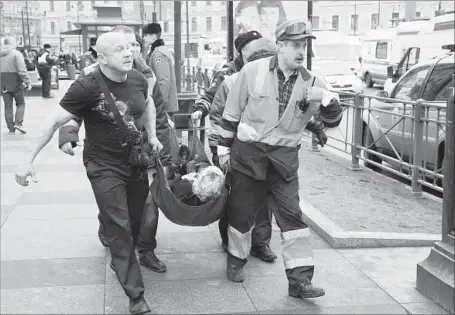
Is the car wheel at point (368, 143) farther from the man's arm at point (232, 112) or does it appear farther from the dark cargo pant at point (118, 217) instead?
the dark cargo pant at point (118, 217)

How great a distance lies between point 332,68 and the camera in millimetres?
23344

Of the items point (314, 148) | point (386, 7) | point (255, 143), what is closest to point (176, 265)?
point (255, 143)

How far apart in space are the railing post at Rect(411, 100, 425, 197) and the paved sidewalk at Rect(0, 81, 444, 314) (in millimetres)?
2662

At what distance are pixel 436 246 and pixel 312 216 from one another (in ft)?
6.25

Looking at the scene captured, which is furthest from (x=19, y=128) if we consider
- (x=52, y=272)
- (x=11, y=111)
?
(x=52, y=272)

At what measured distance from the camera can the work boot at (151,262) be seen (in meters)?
5.28

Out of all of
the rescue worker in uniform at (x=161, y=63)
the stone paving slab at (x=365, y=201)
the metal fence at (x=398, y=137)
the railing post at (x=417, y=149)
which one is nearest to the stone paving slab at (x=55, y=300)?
the stone paving slab at (x=365, y=201)

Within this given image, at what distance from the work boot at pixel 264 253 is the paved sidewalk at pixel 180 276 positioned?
61mm

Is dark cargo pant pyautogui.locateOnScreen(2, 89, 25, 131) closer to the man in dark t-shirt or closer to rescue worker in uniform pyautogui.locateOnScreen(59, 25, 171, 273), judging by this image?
rescue worker in uniform pyautogui.locateOnScreen(59, 25, 171, 273)

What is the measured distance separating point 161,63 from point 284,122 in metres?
4.33

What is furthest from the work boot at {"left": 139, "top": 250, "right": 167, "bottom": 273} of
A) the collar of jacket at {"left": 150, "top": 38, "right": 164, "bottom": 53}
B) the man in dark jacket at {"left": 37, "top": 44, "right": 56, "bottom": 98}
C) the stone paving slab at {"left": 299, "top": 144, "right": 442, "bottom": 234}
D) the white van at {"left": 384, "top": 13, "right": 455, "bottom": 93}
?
the man in dark jacket at {"left": 37, "top": 44, "right": 56, "bottom": 98}

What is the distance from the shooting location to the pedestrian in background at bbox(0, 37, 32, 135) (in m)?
13.4

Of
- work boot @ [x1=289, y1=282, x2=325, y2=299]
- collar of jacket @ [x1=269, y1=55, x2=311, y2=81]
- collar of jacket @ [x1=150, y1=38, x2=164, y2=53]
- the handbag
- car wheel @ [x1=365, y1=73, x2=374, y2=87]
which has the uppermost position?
collar of jacket @ [x1=150, y1=38, x2=164, y2=53]

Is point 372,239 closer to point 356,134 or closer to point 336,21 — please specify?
point 356,134
